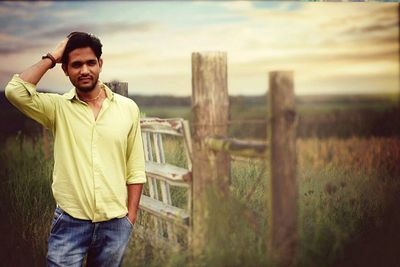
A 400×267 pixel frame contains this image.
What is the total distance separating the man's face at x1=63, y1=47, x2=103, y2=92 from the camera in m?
2.98

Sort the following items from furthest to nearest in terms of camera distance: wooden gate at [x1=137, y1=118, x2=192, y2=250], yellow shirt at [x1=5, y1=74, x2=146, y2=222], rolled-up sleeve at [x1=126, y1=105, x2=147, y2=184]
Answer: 1. wooden gate at [x1=137, y1=118, x2=192, y2=250]
2. rolled-up sleeve at [x1=126, y1=105, x2=147, y2=184]
3. yellow shirt at [x1=5, y1=74, x2=146, y2=222]

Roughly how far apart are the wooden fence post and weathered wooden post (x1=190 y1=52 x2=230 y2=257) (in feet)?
1.38

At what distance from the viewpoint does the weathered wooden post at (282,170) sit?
3516 mm

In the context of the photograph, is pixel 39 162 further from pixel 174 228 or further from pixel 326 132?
pixel 326 132

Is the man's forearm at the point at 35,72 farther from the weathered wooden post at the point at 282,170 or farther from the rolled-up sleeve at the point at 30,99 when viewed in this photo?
the weathered wooden post at the point at 282,170

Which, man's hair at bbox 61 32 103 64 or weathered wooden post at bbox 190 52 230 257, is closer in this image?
man's hair at bbox 61 32 103 64

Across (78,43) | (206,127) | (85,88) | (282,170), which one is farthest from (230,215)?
(78,43)

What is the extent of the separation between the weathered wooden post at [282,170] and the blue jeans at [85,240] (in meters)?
1.00

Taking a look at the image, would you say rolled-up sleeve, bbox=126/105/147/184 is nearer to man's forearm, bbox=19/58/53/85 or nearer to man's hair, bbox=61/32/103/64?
man's hair, bbox=61/32/103/64

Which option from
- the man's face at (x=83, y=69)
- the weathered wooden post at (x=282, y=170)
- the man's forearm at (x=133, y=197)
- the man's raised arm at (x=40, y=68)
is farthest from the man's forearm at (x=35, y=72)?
the weathered wooden post at (x=282, y=170)

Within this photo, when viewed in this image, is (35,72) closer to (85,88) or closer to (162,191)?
(85,88)

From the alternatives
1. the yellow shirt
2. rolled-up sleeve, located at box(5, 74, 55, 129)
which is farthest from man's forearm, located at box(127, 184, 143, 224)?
rolled-up sleeve, located at box(5, 74, 55, 129)

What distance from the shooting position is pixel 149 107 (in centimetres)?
359

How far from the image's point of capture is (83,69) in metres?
2.98
